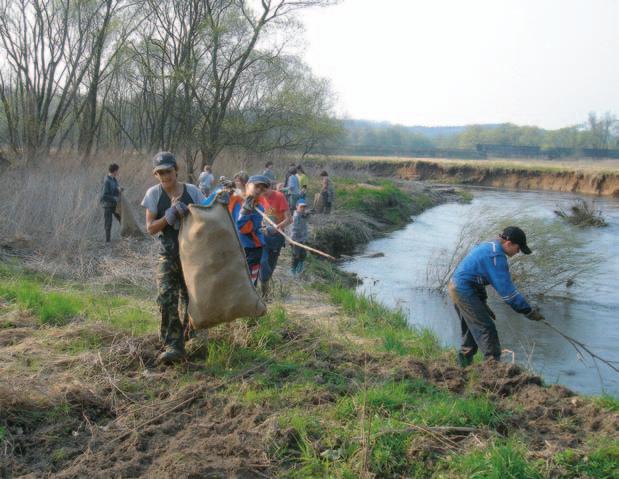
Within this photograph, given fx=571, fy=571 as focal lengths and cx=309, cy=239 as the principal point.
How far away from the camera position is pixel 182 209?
471 centimetres

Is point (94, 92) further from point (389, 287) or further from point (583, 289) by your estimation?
point (583, 289)

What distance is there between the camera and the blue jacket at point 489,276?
536 centimetres

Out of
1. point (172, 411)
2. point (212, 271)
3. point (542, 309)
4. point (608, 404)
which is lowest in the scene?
point (542, 309)

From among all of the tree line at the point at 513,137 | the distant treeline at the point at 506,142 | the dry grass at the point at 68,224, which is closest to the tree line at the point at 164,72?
the dry grass at the point at 68,224

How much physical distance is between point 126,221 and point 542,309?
28.3ft

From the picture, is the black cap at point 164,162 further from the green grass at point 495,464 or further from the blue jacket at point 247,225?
the green grass at point 495,464

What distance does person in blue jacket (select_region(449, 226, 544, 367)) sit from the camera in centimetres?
543

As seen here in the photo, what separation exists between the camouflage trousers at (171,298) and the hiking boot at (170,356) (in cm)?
4

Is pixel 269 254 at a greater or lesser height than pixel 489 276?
lesser

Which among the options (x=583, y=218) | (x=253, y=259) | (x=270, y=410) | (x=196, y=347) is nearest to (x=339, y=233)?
(x=253, y=259)

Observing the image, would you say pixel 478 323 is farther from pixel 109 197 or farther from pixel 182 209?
pixel 109 197

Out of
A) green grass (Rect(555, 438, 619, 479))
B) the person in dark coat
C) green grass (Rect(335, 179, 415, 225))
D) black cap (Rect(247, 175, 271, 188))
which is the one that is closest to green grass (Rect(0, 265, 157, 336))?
black cap (Rect(247, 175, 271, 188))

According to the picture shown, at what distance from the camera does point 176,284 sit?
5047 mm

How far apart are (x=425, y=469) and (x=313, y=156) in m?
39.0
